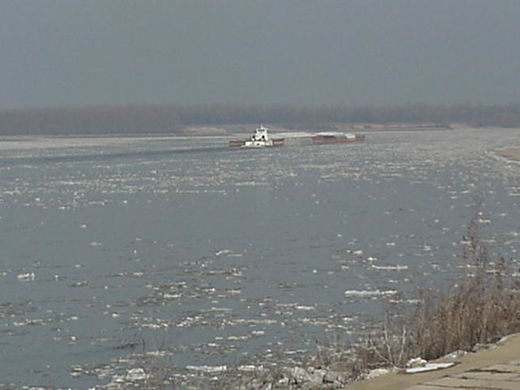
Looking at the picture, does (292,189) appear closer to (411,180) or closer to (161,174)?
(411,180)

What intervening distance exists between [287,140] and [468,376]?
487 feet

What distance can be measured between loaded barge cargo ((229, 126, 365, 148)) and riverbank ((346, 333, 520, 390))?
397 feet

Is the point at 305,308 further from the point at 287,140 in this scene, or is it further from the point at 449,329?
the point at 287,140

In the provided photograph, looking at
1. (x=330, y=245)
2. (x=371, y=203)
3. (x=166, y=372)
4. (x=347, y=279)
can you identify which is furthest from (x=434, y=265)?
(x=371, y=203)

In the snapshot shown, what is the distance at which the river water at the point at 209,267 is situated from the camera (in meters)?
14.4

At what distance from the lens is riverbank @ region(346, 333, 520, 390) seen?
8172mm

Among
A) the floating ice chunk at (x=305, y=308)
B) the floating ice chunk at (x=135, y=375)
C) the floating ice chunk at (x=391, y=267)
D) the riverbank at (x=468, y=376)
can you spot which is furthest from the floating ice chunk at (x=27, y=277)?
the riverbank at (x=468, y=376)

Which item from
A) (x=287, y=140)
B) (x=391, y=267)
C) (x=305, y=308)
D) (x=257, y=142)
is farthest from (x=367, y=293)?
(x=287, y=140)

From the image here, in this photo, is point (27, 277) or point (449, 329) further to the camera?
point (27, 277)

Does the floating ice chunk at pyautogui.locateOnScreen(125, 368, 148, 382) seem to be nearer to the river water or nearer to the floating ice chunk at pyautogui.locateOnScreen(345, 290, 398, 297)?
the river water

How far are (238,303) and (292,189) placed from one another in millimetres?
30501

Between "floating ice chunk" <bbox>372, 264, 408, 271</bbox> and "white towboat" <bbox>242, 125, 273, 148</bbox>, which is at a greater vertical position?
"floating ice chunk" <bbox>372, 264, 408, 271</bbox>

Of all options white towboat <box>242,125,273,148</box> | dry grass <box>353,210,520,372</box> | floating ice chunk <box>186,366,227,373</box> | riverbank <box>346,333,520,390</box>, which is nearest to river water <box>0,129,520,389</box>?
floating ice chunk <box>186,366,227,373</box>

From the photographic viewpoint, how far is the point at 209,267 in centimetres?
2217
